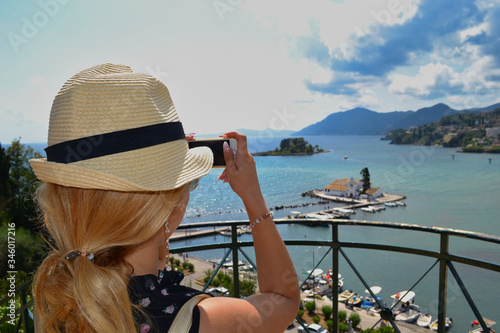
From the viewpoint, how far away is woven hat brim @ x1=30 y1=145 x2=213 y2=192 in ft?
1.98

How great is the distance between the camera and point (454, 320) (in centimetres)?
1888

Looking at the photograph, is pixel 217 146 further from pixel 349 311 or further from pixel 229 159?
pixel 349 311

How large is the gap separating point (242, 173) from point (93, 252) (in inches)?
15.0

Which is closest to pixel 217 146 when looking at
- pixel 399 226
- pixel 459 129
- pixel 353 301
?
pixel 399 226

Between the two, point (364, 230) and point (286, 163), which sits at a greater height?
point (286, 163)

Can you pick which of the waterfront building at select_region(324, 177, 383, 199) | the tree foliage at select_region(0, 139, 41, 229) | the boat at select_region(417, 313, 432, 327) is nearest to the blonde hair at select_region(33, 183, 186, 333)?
the tree foliage at select_region(0, 139, 41, 229)

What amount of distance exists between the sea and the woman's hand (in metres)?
0.05

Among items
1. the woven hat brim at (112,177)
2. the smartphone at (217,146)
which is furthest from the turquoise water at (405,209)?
the woven hat brim at (112,177)

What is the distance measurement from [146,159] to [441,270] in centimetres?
158

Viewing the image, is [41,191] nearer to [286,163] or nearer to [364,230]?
[364,230]

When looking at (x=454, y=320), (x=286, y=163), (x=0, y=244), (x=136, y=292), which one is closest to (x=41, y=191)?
(x=136, y=292)

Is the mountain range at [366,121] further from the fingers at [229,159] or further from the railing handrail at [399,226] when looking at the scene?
the fingers at [229,159]

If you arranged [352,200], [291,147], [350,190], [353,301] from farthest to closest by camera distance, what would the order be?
[291,147] < [350,190] < [352,200] < [353,301]

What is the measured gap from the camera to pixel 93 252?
24.1 inches
